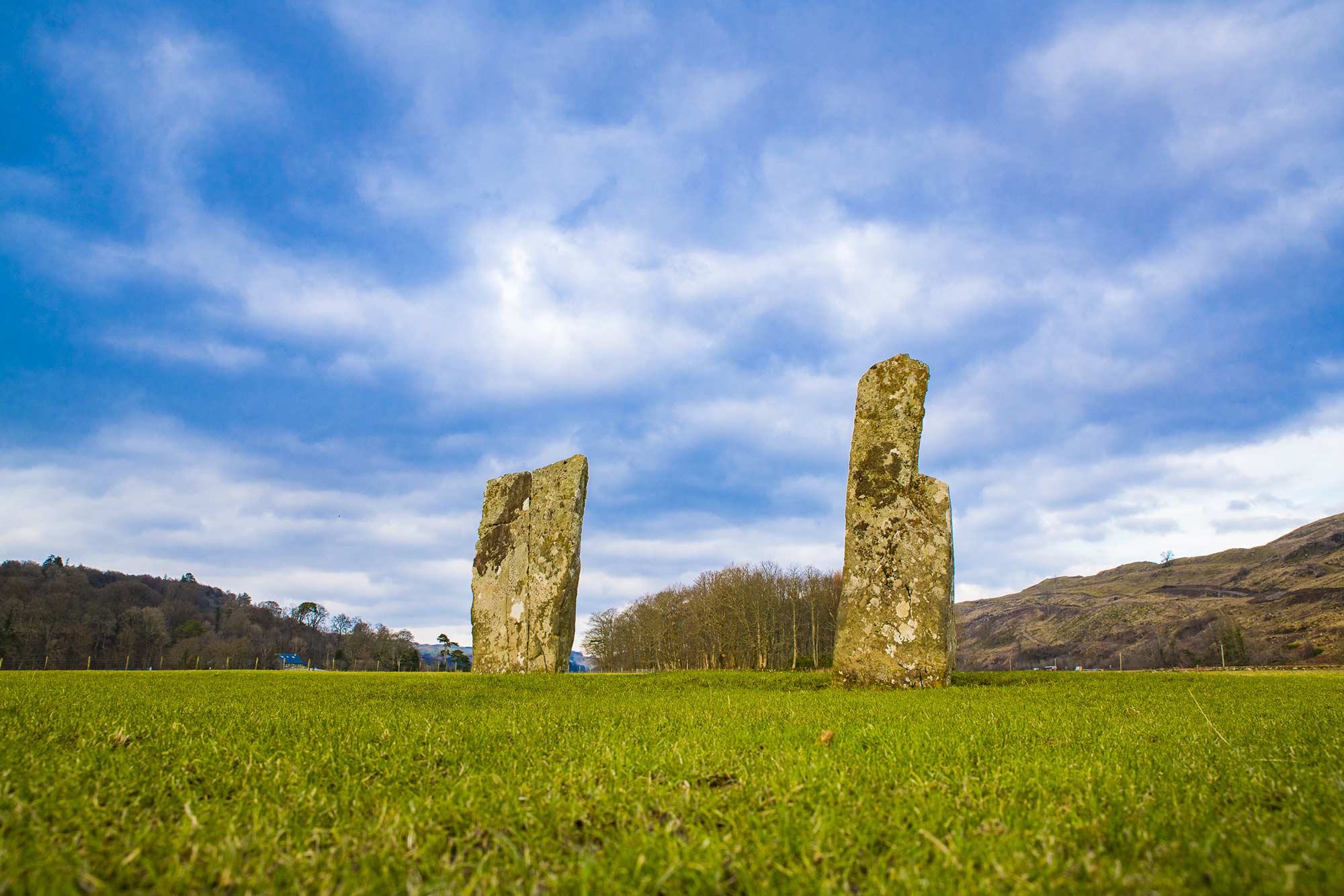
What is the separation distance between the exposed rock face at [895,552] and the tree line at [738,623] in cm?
3681

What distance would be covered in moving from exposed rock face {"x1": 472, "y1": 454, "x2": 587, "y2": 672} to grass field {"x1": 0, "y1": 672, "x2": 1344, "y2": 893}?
12792 millimetres

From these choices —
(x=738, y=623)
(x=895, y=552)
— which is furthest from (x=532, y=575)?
(x=738, y=623)

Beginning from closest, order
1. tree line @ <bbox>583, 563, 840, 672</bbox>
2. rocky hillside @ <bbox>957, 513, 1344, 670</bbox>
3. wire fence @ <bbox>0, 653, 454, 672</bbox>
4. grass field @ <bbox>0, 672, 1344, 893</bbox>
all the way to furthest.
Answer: grass field @ <bbox>0, 672, 1344, 893</bbox> < tree line @ <bbox>583, 563, 840, 672</bbox> < wire fence @ <bbox>0, 653, 454, 672</bbox> < rocky hillside @ <bbox>957, 513, 1344, 670</bbox>

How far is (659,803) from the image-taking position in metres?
2.86

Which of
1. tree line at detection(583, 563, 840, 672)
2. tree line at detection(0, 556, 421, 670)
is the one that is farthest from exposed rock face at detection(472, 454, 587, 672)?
tree line at detection(0, 556, 421, 670)

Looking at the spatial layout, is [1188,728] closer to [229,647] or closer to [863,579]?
[863,579]

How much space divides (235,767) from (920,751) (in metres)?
3.61

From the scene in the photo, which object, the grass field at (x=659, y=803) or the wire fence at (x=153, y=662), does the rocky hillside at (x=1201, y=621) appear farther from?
the wire fence at (x=153, y=662)

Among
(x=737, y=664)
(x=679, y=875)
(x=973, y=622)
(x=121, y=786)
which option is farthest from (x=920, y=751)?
(x=973, y=622)

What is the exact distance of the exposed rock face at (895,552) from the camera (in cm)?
1136

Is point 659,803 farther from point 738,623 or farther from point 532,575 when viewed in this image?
point 738,623

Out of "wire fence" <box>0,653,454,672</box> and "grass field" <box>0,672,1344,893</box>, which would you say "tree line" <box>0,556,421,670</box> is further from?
"grass field" <box>0,672,1344,893</box>

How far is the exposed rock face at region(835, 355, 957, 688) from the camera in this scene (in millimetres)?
11359

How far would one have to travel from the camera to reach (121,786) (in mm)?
2930
